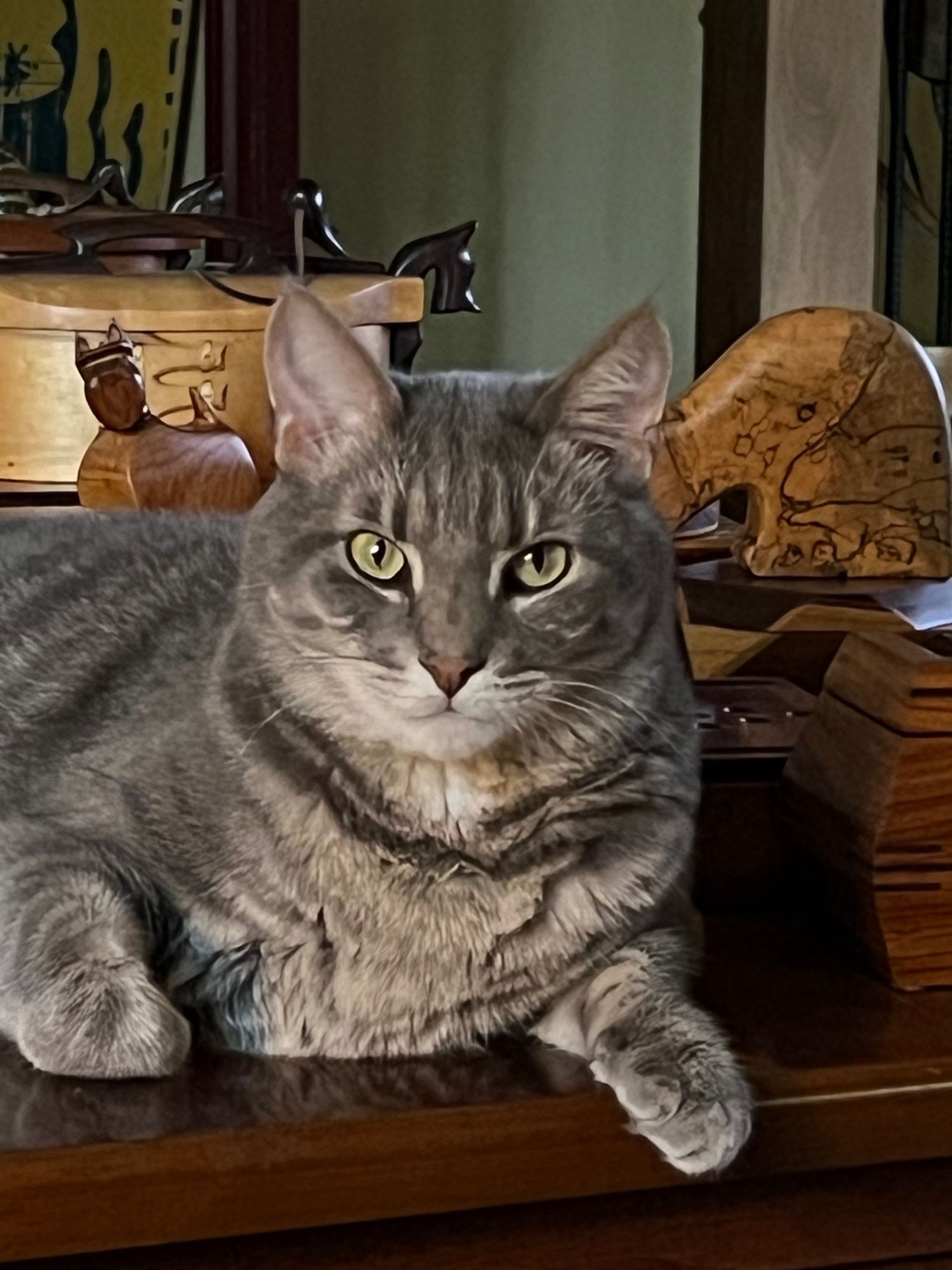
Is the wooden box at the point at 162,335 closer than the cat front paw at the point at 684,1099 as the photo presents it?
No

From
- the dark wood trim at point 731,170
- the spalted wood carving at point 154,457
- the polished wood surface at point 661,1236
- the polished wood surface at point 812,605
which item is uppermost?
the dark wood trim at point 731,170

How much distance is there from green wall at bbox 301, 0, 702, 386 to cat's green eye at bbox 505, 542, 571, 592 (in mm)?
1827

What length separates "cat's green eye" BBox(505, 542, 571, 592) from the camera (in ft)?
2.85

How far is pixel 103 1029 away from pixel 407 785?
206mm

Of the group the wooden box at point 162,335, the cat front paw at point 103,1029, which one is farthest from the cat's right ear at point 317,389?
the wooden box at point 162,335

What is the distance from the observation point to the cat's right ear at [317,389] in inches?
34.4

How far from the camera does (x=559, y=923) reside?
0.88 meters

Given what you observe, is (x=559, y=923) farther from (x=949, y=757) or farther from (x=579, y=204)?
(x=579, y=204)

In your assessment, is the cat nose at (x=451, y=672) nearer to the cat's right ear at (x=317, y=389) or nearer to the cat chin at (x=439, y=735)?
the cat chin at (x=439, y=735)

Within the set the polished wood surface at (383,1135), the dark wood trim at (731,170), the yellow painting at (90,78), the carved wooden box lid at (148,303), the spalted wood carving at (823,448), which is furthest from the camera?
the yellow painting at (90,78)

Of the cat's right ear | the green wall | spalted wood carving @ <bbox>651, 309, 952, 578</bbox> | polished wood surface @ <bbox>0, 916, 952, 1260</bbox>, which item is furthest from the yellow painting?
polished wood surface @ <bbox>0, 916, 952, 1260</bbox>

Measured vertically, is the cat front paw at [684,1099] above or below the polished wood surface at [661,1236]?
above

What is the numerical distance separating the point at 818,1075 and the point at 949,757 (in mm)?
206

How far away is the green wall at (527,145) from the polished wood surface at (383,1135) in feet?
6.42
